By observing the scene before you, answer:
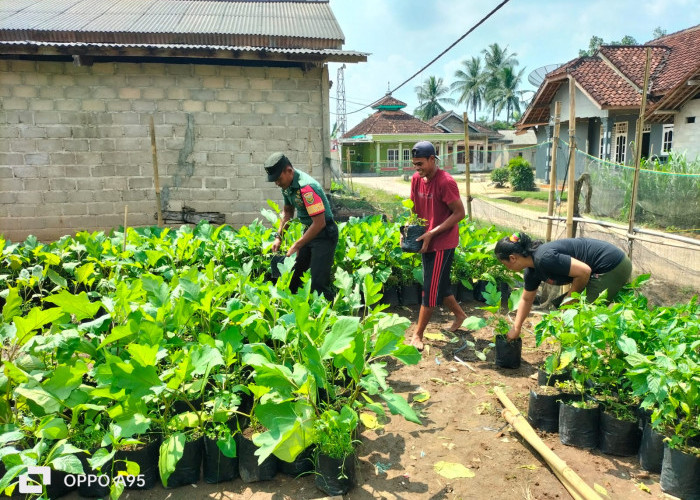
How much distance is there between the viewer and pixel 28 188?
8.09 meters

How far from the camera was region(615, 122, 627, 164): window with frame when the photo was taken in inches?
719

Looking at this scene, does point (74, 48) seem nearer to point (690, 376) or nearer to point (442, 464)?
point (442, 464)

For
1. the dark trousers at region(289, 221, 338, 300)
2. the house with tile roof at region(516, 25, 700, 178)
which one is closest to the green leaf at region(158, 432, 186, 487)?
the dark trousers at region(289, 221, 338, 300)

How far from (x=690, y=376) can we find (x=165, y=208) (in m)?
Answer: 7.56

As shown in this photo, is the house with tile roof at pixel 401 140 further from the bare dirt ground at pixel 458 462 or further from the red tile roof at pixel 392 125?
the bare dirt ground at pixel 458 462

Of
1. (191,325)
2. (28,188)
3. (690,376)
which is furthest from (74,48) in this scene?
(690,376)

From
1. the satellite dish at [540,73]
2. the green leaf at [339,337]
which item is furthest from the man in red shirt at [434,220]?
the satellite dish at [540,73]

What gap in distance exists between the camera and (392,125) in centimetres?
3844

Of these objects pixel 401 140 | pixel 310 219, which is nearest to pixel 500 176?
pixel 401 140

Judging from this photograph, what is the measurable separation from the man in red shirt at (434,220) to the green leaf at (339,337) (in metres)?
1.95

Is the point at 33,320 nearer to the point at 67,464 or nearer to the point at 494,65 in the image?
the point at 67,464

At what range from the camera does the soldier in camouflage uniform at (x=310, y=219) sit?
4254 millimetres

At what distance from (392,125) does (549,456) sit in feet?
122

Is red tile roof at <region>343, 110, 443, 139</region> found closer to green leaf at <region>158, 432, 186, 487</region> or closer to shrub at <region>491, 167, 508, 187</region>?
shrub at <region>491, 167, 508, 187</region>
